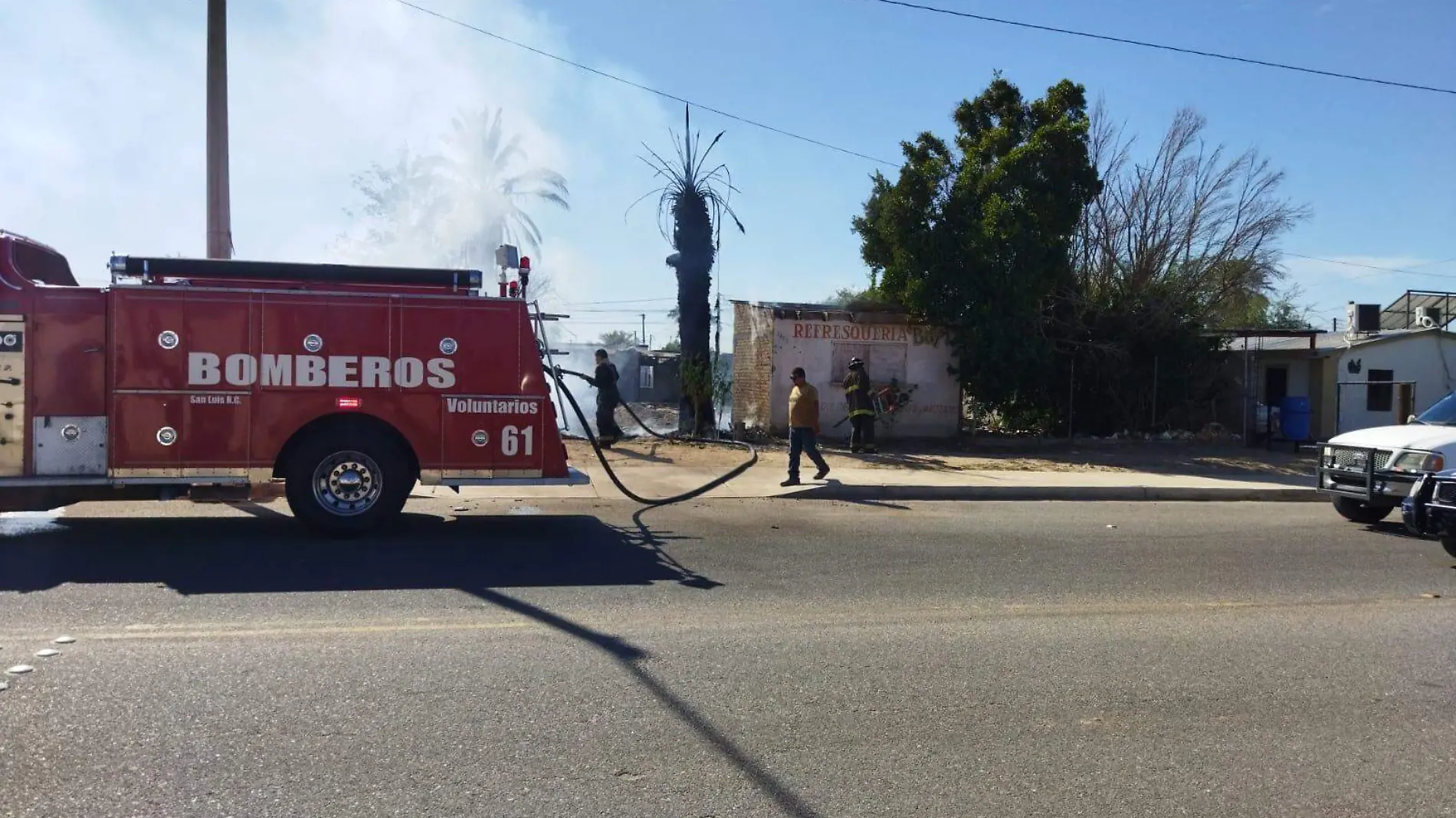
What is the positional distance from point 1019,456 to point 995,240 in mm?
3949

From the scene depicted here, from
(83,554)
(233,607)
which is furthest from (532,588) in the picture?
(83,554)

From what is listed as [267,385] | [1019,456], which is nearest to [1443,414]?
[1019,456]

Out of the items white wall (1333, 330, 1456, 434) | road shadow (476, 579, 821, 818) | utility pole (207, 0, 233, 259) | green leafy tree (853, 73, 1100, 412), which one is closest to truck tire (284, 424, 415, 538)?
road shadow (476, 579, 821, 818)

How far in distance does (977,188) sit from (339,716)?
1736 cm

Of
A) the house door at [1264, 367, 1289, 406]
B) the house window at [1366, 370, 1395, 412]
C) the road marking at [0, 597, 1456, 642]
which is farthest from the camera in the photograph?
the house door at [1264, 367, 1289, 406]

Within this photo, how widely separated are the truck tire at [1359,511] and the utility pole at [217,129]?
44.2ft

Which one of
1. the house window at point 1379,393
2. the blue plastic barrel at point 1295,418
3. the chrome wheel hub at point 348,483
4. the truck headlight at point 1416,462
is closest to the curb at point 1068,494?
the truck headlight at point 1416,462

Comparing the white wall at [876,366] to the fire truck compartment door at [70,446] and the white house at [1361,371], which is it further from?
the fire truck compartment door at [70,446]

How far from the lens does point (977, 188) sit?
20219 mm

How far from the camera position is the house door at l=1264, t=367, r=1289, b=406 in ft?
80.5

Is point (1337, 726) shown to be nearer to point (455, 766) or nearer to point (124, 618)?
point (455, 766)

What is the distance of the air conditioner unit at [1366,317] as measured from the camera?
2514 centimetres

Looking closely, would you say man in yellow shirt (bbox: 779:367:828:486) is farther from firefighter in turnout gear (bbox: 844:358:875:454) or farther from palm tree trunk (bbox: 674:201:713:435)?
palm tree trunk (bbox: 674:201:713:435)

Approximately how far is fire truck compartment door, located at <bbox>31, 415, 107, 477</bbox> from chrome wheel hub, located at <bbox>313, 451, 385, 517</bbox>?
69.7 inches
